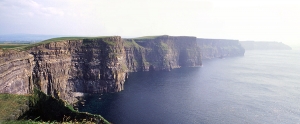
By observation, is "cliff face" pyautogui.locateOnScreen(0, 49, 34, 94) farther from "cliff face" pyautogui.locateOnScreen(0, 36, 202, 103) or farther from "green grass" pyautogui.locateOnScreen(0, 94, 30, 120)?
"green grass" pyautogui.locateOnScreen(0, 94, 30, 120)

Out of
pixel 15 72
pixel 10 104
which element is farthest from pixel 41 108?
pixel 15 72

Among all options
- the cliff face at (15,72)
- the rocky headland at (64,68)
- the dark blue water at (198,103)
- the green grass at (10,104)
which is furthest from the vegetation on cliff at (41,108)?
the dark blue water at (198,103)

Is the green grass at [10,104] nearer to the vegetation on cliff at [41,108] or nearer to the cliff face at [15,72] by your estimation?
the vegetation on cliff at [41,108]

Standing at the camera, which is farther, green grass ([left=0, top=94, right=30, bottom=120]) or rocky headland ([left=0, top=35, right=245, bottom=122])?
rocky headland ([left=0, top=35, right=245, bottom=122])

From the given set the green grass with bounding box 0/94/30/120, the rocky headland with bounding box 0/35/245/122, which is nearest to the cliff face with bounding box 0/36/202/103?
the rocky headland with bounding box 0/35/245/122

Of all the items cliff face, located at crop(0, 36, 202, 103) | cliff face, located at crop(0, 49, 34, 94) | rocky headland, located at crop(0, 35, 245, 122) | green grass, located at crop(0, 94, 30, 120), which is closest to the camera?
green grass, located at crop(0, 94, 30, 120)

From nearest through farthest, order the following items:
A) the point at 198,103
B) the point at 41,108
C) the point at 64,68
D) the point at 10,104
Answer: the point at 10,104 → the point at 41,108 → the point at 198,103 → the point at 64,68

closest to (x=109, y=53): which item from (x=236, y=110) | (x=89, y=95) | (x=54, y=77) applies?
(x=89, y=95)

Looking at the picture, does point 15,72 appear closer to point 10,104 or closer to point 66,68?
point 66,68

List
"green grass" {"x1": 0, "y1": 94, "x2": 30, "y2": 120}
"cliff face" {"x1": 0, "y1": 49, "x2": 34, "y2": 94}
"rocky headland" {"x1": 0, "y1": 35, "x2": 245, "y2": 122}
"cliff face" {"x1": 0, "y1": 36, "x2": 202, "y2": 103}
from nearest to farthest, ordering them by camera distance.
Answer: "green grass" {"x1": 0, "y1": 94, "x2": 30, "y2": 120} → "cliff face" {"x1": 0, "y1": 49, "x2": 34, "y2": 94} → "rocky headland" {"x1": 0, "y1": 35, "x2": 245, "y2": 122} → "cliff face" {"x1": 0, "y1": 36, "x2": 202, "y2": 103}

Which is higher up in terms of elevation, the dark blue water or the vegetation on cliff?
the vegetation on cliff

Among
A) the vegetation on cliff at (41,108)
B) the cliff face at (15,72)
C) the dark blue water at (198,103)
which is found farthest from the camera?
the dark blue water at (198,103)
